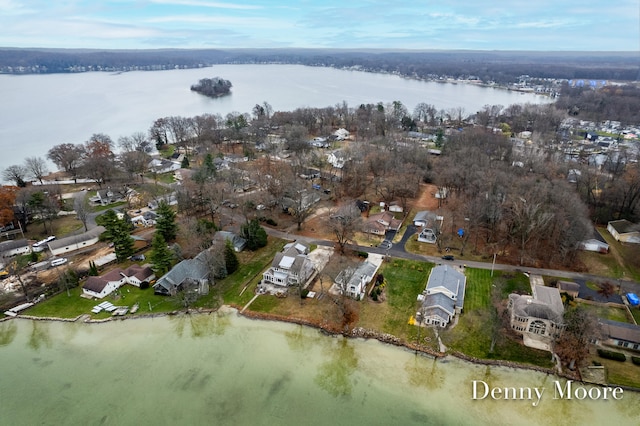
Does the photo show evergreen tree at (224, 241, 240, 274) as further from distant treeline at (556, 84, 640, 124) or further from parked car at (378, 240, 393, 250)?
distant treeline at (556, 84, 640, 124)

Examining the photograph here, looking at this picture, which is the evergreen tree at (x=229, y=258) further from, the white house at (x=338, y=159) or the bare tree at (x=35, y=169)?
the bare tree at (x=35, y=169)

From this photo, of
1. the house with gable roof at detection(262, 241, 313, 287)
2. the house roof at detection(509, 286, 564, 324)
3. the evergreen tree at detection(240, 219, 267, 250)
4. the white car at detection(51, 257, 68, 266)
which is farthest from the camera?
the evergreen tree at detection(240, 219, 267, 250)

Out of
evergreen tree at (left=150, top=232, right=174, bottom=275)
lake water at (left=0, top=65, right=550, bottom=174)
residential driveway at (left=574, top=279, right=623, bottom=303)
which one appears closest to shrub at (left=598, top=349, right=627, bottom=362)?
residential driveway at (left=574, top=279, right=623, bottom=303)

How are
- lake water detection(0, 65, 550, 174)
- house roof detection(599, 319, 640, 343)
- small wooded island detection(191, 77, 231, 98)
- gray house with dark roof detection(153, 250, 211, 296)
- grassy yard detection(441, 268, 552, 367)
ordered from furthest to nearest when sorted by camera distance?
small wooded island detection(191, 77, 231, 98) < lake water detection(0, 65, 550, 174) < gray house with dark roof detection(153, 250, 211, 296) < grassy yard detection(441, 268, 552, 367) < house roof detection(599, 319, 640, 343)

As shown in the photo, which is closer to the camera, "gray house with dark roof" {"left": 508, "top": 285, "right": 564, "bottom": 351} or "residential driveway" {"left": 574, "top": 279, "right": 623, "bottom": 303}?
"gray house with dark roof" {"left": 508, "top": 285, "right": 564, "bottom": 351}

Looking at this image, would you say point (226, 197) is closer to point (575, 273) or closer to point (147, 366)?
point (147, 366)

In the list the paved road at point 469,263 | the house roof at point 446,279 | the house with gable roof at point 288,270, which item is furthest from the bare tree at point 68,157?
the house roof at point 446,279

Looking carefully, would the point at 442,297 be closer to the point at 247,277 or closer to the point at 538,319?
the point at 538,319
